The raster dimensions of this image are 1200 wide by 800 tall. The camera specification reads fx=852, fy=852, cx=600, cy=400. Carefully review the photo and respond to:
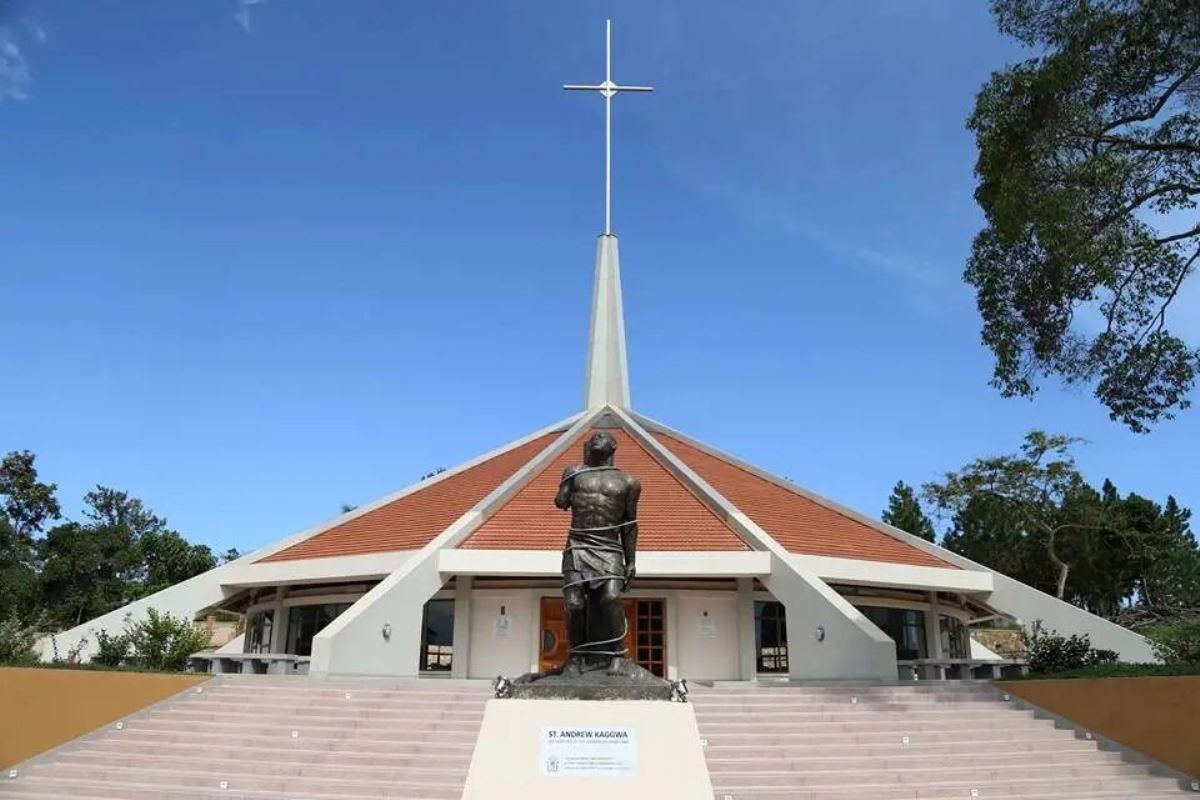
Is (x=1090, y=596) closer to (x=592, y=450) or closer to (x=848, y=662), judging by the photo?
(x=848, y=662)

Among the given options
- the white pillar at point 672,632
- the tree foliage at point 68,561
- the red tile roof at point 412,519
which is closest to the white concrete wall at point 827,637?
the white pillar at point 672,632

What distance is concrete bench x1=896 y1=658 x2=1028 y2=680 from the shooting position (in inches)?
567

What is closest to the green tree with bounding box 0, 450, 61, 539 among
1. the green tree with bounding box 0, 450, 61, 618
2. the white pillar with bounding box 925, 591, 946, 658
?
the green tree with bounding box 0, 450, 61, 618

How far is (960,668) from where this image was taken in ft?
51.3

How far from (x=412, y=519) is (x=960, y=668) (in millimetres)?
11825

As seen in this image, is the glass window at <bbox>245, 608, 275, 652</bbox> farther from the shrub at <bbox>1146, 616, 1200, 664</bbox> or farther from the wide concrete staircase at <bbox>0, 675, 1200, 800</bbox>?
the shrub at <bbox>1146, 616, 1200, 664</bbox>

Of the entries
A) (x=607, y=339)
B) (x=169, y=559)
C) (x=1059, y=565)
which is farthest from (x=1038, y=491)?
(x=169, y=559)

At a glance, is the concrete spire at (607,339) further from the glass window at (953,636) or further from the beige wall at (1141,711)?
the beige wall at (1141,711)

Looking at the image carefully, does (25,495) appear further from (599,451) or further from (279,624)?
(599,451)

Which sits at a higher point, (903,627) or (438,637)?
(903,627)

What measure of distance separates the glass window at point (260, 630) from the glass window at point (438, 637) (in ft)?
14.5

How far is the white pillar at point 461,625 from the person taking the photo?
17078mm

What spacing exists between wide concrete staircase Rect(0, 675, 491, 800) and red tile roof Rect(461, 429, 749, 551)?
5.11 m

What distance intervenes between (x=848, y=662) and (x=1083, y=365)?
19.0 feet
